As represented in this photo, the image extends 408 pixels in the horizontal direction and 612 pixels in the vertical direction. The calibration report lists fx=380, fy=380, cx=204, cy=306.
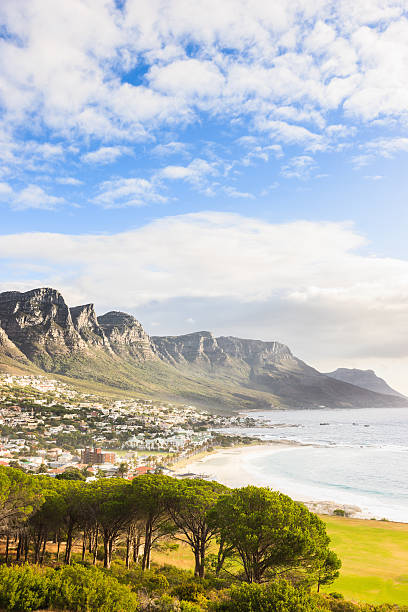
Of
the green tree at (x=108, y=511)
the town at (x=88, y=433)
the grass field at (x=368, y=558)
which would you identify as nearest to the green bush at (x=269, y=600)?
the green tree at (x=108, y=511)

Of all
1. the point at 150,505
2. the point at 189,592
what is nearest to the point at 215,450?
the point at 150,505

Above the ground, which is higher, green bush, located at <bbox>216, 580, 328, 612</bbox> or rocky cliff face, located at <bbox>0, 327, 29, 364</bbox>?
rocky cliff face, located at <bbox>0, 327, 29, 364</bbox>

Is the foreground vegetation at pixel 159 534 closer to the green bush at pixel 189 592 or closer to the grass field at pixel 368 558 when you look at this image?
the green bush at pixel 189 592

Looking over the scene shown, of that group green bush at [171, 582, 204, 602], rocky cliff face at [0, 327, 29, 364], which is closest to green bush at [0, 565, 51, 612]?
green bush at [171, 582, 204, 602]

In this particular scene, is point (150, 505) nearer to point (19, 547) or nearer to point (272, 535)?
point (272, 535)

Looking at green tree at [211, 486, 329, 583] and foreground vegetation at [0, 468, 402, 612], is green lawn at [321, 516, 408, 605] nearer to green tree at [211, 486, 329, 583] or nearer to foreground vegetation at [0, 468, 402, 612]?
foreground vegetation at [0, 468, 402, 612]

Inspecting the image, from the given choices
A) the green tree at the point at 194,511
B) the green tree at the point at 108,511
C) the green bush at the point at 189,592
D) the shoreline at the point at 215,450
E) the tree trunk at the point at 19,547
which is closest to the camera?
the green bush at the point at 189,592
